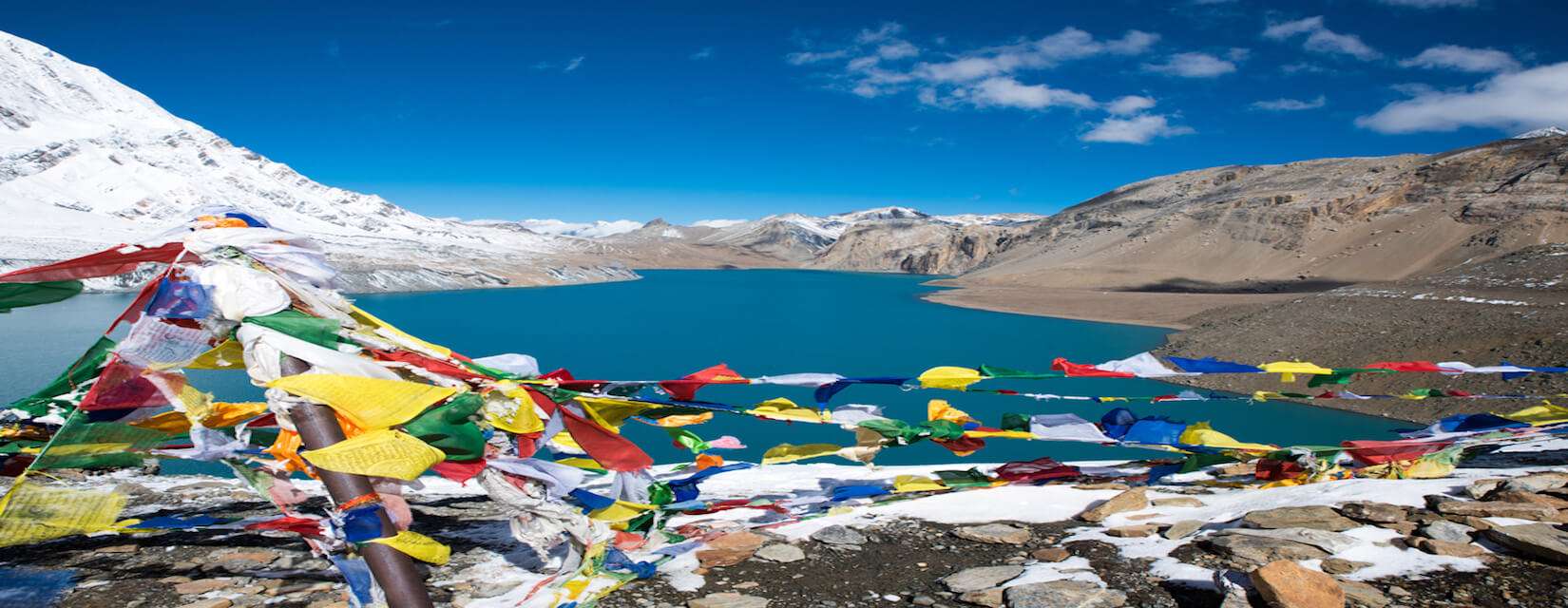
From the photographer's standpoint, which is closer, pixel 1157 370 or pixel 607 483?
pixel 607 483

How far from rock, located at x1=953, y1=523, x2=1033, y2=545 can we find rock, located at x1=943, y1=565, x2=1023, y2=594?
0.54 m

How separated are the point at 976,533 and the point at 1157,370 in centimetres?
179

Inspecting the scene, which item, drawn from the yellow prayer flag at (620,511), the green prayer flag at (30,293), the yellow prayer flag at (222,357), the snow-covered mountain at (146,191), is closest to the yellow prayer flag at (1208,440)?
the yellow prayer flag at (620,511)

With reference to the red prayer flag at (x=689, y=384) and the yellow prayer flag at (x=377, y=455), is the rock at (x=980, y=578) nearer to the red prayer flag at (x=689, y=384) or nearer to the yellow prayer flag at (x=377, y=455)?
the red prayer flag at (x=689, y=384)

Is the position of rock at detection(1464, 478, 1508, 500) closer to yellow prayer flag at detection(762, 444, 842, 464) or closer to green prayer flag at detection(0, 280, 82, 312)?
yellow prayer flag at detection(762, 444, 842, 464)

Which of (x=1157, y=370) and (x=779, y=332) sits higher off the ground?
(x=1157, y=370)

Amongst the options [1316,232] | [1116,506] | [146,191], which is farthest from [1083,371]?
[146,191]

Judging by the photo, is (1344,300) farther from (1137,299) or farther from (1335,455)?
(1335,455)

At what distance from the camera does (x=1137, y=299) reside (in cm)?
5172

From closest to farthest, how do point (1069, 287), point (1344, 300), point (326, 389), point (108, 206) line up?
point (326, 389), point (1344, 300), point (1069, 287), point (108, 206)

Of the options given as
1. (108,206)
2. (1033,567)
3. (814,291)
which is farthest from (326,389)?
(108,206)

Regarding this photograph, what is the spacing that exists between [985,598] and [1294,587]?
125 cm

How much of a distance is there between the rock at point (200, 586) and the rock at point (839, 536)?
318 centimetres

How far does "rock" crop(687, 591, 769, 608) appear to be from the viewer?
145 inches
